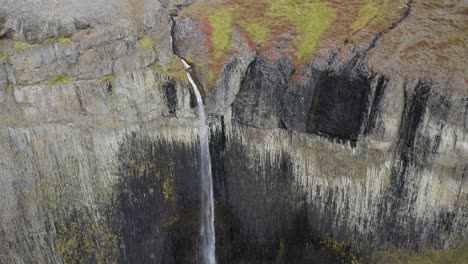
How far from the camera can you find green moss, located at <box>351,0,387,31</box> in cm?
2255

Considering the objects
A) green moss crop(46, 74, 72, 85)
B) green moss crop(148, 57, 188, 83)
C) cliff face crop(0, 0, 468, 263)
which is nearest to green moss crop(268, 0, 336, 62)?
cliff face crop(0, 0, 468, 263)

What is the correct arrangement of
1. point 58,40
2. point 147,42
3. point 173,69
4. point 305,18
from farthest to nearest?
point 305,18 < point 173,69 < point 147,42 < point 58,40

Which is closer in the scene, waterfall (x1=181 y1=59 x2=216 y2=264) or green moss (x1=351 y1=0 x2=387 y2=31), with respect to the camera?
waterfall (x1=181 y1=59 x2=216 y2=264)

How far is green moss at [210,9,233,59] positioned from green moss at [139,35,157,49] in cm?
305

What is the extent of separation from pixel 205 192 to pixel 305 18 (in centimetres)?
1060

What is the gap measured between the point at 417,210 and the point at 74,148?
1592cm

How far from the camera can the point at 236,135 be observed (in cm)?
2258

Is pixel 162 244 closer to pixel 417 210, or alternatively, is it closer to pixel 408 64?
pixel 417 210

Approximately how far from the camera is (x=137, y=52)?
21.2 meters

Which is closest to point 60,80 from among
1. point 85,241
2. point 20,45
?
point 20,45

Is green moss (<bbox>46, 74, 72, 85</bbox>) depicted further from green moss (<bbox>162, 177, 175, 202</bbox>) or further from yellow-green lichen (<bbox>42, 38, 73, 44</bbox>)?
green moss (<bbox>162, 177, 175, 202</bbox>)

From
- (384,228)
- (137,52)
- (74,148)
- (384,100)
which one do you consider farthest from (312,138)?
(74,148)

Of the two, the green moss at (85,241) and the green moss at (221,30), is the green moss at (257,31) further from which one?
the green moss at (85,241)

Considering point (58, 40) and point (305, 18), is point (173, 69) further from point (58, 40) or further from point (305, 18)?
point (305, 18)
